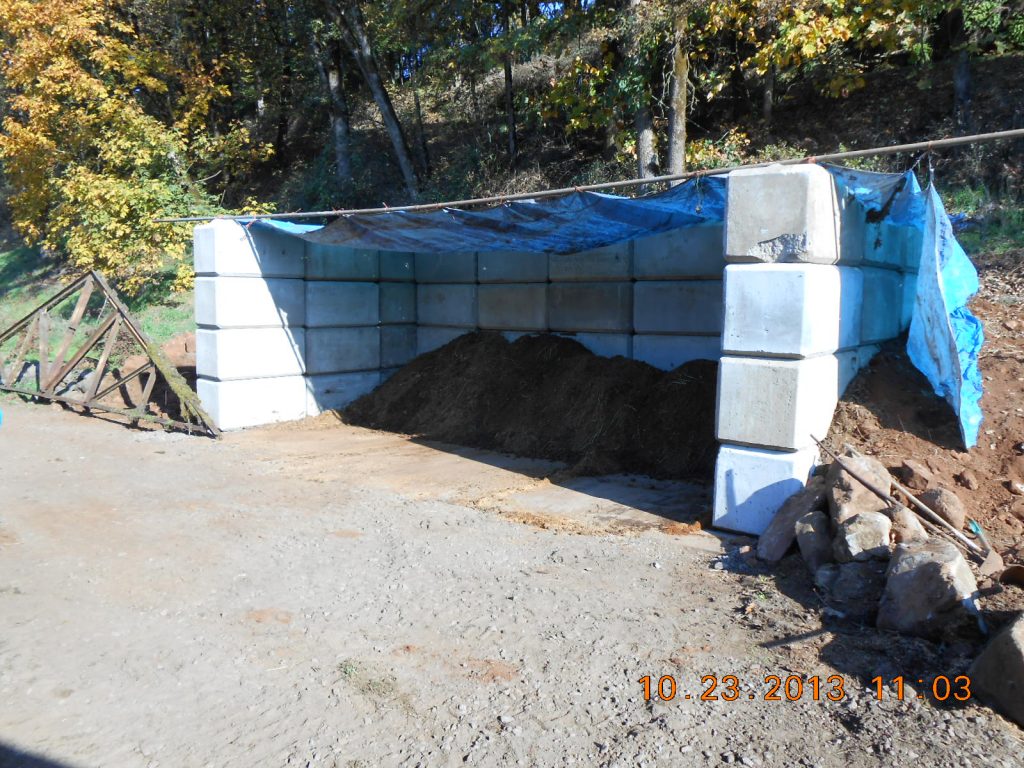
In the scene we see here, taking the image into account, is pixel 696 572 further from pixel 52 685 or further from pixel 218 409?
pixel 218 409

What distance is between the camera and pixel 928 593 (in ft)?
12.7

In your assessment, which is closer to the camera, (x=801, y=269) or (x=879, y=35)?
(x=801, y=269)

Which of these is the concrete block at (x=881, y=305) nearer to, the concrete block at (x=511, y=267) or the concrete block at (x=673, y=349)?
the concrete block at (x=673, y=349)

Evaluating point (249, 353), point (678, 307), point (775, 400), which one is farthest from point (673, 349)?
point (249, 353)

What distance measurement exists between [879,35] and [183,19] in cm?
1471

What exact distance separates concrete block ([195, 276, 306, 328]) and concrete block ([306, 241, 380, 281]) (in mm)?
329

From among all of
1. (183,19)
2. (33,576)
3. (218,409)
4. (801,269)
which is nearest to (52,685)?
(33,576)

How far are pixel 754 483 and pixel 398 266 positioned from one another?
22.9 ft

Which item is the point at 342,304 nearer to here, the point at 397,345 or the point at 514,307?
the point at 397,345

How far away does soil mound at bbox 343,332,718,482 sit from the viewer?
7.82 metres

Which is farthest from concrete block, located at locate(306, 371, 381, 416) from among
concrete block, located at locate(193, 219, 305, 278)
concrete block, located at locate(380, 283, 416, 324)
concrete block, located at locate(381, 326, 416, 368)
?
concrete block, located at locate(193, 219, 305, 278)

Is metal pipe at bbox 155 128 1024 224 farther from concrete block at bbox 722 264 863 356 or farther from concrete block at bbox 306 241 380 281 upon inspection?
concrete block at bbox 306 241 380 281

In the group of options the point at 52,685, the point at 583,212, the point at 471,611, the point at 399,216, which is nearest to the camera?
the point at 52,685

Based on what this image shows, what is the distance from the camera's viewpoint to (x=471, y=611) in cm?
448
